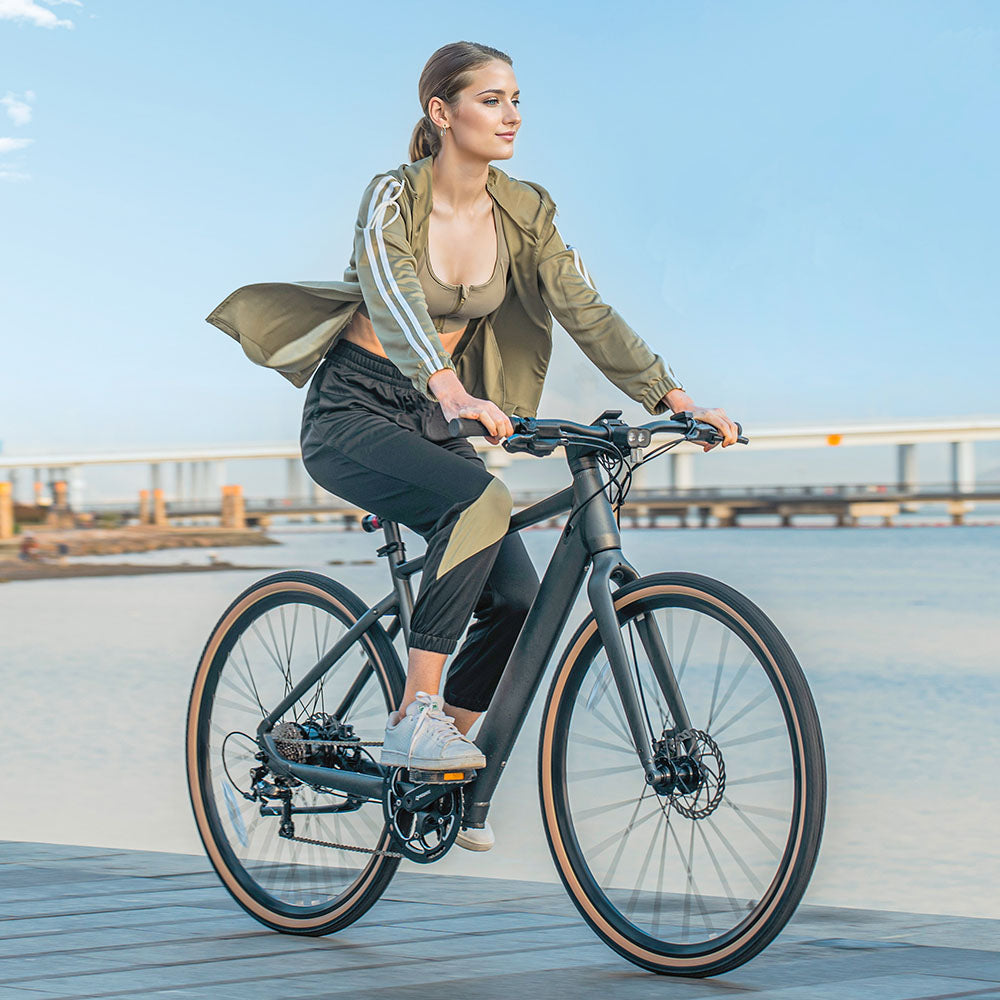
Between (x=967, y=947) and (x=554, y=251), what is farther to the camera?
(x=554, y=251)

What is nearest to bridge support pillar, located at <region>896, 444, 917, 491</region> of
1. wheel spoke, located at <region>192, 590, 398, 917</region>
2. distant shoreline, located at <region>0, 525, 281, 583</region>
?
distant shoreline, located at <region>0, 525, 281, 583</region>

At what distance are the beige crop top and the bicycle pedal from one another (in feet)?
3.01

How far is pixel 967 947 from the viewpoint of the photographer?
2.82m

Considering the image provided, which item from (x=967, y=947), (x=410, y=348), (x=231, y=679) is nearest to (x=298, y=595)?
(x=231, y=679)

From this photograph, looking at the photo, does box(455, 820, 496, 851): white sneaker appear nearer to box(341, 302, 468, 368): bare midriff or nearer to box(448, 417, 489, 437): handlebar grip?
box(448, 417, 489, 437): handlebar grip

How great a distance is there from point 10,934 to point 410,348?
1.41 m

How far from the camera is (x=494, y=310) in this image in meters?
3.14

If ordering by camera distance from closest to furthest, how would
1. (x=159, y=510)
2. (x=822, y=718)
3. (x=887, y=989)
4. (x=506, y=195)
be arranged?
1. (x=887, y=989)
2. (x=506, y=195)
3. (x=822, y=718)
4. (x=159, y=510)

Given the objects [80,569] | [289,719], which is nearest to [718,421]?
[289,719]

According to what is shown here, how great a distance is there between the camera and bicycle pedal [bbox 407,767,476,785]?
9.13 ft

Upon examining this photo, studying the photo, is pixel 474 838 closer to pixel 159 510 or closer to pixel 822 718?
pixel 822 718

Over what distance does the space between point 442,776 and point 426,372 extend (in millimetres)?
750

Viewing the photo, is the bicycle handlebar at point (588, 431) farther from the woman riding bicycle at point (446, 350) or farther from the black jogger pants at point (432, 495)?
the black jogger pants at point (432, 495)

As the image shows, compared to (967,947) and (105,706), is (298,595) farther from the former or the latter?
(105,706)
